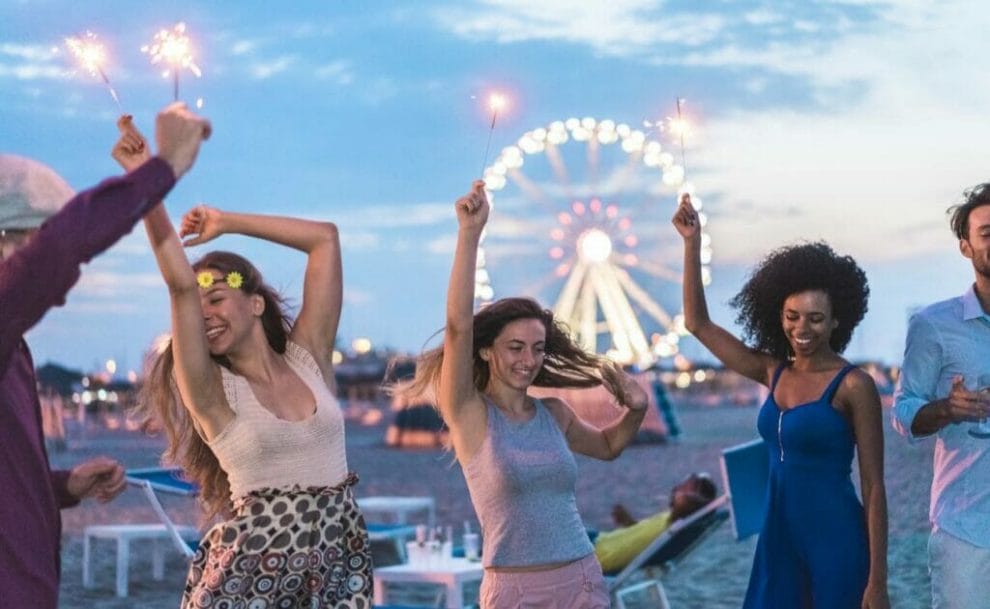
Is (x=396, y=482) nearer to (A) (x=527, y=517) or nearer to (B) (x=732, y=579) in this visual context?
(B) (x=732, y=579)

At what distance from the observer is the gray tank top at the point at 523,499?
14.1 feet

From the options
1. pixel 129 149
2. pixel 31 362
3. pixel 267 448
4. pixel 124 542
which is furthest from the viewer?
pixel 124 542

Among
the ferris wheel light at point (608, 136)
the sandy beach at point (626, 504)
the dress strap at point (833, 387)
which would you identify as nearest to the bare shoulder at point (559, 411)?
the dress strap at point (833, 387)

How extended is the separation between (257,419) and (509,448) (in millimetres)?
939

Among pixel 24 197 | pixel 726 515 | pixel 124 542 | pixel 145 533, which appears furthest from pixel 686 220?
pixel 145 533

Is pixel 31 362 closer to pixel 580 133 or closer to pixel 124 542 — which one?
pixel 124 542

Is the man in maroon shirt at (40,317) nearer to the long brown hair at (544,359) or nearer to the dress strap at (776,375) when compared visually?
the long brown hair at (544,359)

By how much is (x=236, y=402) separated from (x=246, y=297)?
10.4 inches

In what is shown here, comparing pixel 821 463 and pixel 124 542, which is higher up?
pixel 821 463

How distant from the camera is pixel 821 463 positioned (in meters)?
4.47

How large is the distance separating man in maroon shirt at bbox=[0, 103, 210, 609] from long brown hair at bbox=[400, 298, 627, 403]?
163cm

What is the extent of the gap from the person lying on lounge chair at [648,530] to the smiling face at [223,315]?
457cm

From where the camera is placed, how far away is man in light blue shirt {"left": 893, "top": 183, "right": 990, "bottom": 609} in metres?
4.34

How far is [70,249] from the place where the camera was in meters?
2.20
